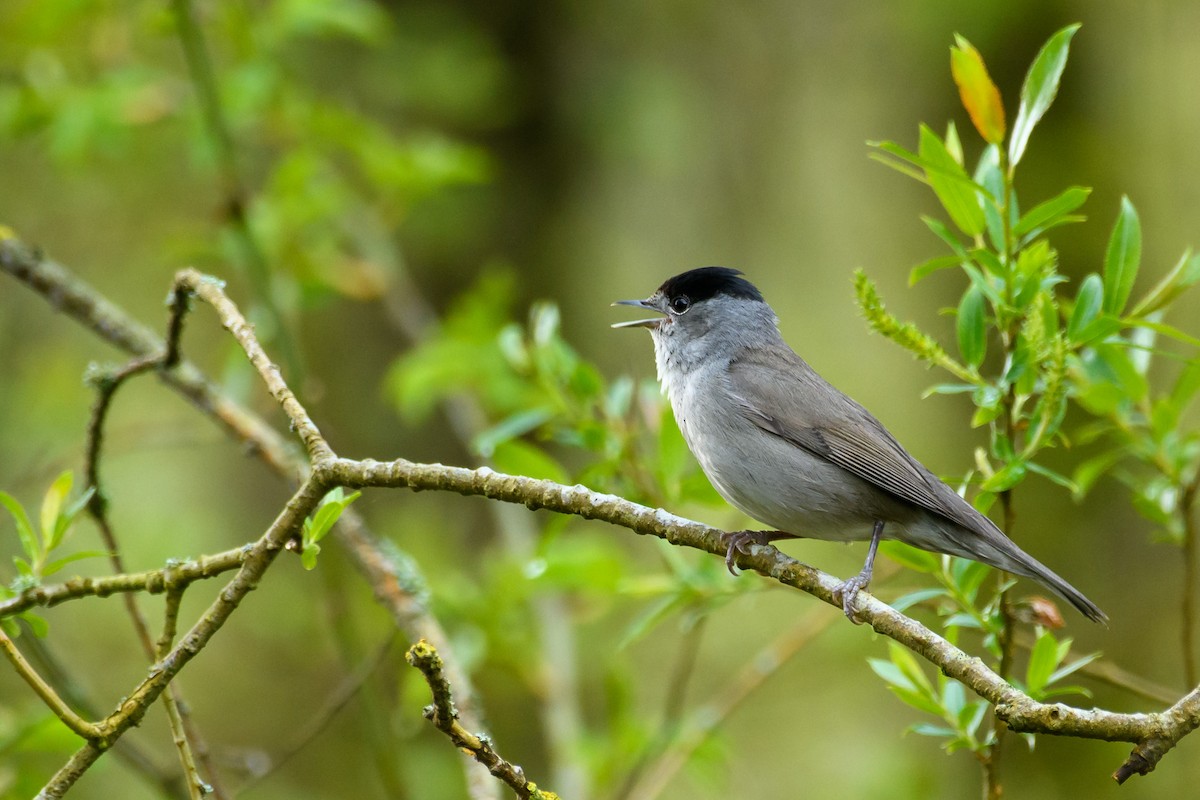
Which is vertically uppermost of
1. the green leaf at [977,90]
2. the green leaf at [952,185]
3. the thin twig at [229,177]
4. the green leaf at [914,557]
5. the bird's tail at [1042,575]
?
the thin twig at [229,177]

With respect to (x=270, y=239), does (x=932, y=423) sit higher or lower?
lower

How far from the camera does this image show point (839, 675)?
6.70 meters

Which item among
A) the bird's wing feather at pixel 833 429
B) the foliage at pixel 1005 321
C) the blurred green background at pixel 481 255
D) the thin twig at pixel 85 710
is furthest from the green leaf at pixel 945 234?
the thin twig at pixel 85 710

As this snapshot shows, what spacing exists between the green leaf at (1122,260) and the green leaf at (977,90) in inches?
16.1

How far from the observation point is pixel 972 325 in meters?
2.84

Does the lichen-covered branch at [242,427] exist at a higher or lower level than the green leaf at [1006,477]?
higher

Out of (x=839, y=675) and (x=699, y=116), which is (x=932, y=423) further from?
(x=699, y=116)

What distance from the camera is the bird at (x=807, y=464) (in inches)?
131

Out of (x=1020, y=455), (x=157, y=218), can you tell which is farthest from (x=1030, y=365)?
(x=157, y=218)

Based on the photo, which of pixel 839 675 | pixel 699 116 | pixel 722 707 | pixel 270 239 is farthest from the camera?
pixel 699 116

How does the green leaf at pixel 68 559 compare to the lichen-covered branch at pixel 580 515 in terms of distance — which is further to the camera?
the green leaf at pixel 68 559

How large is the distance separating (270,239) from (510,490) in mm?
3188

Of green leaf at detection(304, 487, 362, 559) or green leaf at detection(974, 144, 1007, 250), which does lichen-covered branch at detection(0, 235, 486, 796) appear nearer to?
green leaf at detection(304, 487, 362, 559)

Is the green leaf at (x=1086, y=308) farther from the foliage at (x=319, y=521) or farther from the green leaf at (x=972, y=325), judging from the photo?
the foliage at (x=319, y=521)
